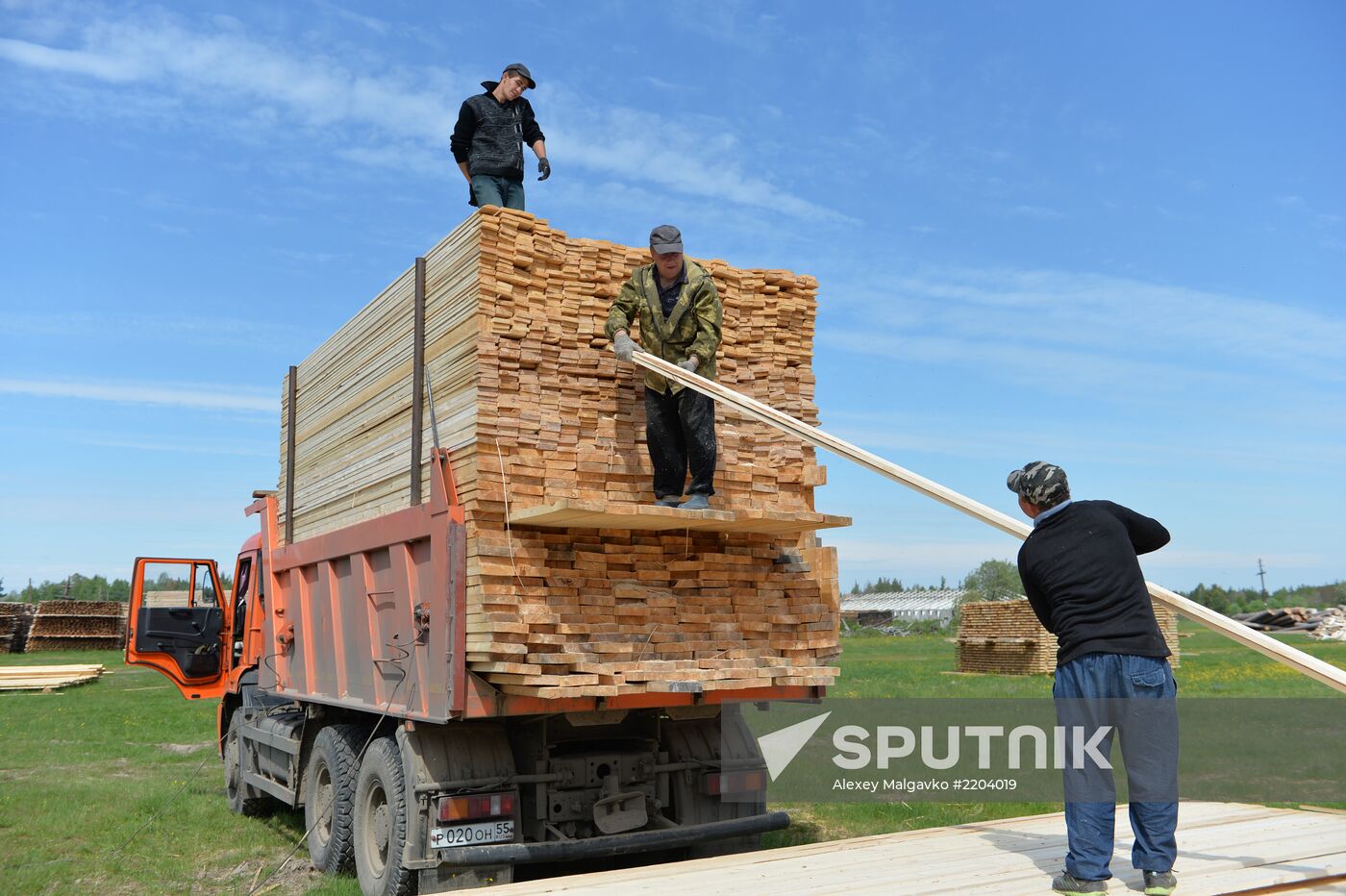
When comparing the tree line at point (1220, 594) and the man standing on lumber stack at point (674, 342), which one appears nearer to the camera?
the man standing on lumber stack at point (674, 342)

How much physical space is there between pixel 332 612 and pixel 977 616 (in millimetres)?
20937

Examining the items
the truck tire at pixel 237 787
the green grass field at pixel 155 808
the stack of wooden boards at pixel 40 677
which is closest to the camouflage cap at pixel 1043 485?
the green grass field at pixel 155 808

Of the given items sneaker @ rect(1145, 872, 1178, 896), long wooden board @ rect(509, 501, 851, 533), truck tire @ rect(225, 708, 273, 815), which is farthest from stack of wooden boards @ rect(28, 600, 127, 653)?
sneaker @ rect(1145, 872, 1178, 896)

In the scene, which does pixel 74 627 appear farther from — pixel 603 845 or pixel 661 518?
pixel 661 518

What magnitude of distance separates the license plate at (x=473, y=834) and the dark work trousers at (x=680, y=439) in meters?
2.09

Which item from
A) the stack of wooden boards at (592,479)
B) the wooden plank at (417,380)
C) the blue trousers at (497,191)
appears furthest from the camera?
the blue trousers at (497,191)

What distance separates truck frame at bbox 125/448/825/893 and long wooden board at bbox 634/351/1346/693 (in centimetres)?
155

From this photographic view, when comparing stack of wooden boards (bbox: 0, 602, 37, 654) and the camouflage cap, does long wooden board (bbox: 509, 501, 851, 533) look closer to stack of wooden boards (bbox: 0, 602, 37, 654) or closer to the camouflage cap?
the camouflage cap

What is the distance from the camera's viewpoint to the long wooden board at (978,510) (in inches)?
186

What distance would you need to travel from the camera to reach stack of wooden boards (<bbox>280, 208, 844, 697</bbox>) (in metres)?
6.14

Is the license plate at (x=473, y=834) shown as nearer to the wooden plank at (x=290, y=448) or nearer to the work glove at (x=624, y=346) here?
the work glove at (x=624, y=346)

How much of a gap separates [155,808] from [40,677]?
1717 cm

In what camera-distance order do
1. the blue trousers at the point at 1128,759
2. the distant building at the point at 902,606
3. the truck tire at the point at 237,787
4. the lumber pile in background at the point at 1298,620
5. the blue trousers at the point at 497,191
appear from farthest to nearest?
the distant building at the point at 902,606, the lumber pile in background at the point at 1298,620, the truck tire at the point at 237,787, the blue trousers at the point at 497,191, the blue trousers at the point at 1128,759

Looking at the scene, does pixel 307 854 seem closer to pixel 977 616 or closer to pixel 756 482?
pixel 756 482
